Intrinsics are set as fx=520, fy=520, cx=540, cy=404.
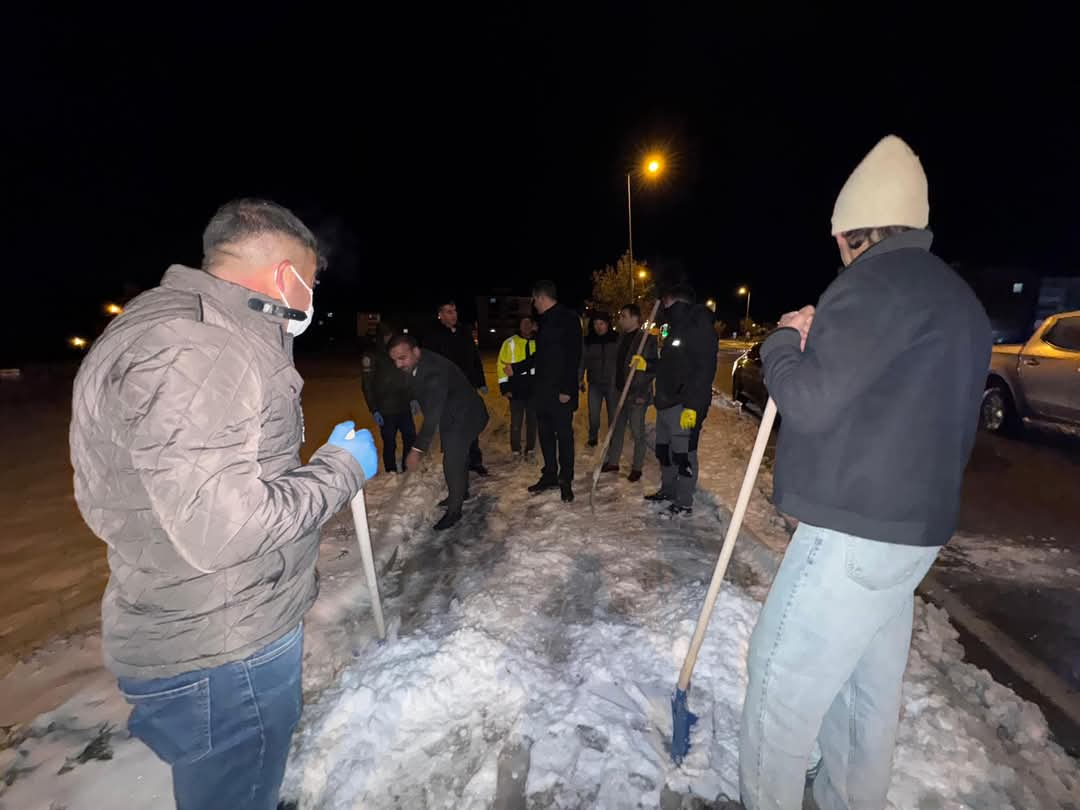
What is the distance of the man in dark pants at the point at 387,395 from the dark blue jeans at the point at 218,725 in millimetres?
4349

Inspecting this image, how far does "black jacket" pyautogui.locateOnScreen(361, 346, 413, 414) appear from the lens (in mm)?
5808

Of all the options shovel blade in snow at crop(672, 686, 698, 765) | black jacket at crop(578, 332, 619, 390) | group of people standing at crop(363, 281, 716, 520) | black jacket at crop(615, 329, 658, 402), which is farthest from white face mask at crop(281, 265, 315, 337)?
black jacket at crop(578, 332, 619, 390)

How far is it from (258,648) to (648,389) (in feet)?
17.1

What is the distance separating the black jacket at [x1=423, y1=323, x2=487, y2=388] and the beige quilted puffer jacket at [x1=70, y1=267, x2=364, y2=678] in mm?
4527

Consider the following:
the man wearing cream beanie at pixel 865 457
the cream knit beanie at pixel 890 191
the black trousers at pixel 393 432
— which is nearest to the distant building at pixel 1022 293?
the black trousers at pixel 393 432

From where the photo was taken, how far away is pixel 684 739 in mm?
2207

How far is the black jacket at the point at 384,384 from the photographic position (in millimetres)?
5808

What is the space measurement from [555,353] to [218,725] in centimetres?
414

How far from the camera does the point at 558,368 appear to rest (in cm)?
516

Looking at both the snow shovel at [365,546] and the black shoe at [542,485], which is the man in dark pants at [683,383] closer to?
the black shoe at [542,485]

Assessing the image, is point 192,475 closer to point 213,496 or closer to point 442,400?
point 213,496

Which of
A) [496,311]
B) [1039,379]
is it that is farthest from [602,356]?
[496,311]

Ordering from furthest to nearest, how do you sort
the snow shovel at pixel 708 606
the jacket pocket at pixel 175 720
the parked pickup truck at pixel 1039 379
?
the parked pickup truck at pixel 1039 379 → the snow shovel at pixel 708 606 → the jacket pocket at pixel 175 720

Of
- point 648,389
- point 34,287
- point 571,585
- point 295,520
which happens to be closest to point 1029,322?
point 648,389
